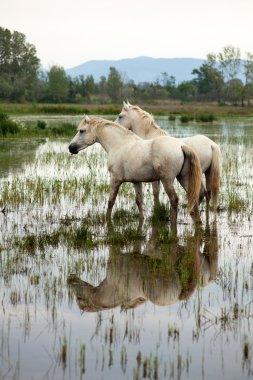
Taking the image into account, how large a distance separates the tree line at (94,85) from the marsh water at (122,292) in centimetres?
7356

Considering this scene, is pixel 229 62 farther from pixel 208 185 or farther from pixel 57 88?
pixel 208 185

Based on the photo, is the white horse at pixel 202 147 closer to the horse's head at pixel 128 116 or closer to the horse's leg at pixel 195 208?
the horse's head at pixel 128 116

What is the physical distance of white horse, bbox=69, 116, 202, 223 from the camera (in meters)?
9.25

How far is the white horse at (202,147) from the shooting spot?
10.0 metres

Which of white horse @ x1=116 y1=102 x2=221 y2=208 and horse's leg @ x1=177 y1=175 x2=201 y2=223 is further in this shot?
white horse @ x1=116 y1=102 x2=221 y2=208

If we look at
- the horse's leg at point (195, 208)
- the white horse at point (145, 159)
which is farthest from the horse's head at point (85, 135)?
the horse's leg at point (195, 208)

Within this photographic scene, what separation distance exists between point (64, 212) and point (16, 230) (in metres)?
1.66

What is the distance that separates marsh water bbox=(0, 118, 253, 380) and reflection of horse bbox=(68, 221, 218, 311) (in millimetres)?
13

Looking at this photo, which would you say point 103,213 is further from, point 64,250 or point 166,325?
point 166,325

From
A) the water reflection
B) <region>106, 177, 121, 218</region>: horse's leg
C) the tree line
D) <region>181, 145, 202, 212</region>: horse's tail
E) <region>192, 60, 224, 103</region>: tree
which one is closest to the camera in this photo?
<region>181, 145, 202, 212</region>: horse's tail

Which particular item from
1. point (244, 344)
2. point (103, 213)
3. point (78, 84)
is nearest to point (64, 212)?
point (103, 213)

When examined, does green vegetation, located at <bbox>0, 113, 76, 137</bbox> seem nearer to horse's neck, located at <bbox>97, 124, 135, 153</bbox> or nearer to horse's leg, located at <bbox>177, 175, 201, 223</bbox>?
horse's neck, located at <bbox>97, 124, 135, 153</bbox>

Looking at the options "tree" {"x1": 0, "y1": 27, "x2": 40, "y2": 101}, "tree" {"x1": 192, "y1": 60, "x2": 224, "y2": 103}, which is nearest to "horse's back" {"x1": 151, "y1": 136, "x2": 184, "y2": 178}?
"tree" {"x1": 192, "y1": 60, "x2": 224, "y2": 103}

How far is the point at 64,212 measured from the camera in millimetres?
10562
